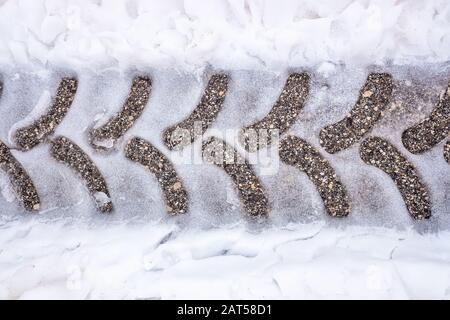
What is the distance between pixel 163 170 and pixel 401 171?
641 millimetres

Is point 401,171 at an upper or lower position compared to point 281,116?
→ lower

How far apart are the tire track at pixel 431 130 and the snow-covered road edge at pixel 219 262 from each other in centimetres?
23

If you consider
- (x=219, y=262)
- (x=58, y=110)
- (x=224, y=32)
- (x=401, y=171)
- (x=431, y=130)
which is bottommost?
(x=219, y=262)

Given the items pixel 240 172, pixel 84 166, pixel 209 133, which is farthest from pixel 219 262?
pixel 84 166

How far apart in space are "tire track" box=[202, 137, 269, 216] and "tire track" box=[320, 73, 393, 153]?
0.22m

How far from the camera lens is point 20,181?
137 centimetres

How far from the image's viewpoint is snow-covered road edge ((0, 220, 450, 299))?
3.86ft

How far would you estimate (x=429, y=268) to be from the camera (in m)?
1.18

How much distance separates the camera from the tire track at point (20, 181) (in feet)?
4.48

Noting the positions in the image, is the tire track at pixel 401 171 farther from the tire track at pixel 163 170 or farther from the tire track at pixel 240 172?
the tire track at pixel 163 170

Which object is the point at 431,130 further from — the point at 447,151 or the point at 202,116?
the point at 202,116

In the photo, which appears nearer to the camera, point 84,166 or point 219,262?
point 219,262

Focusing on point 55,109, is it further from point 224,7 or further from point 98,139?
point 224,7

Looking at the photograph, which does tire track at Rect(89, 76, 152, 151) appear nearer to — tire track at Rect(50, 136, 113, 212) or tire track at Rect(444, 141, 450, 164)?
tire track at Rect(50, 136, 113, 212)
